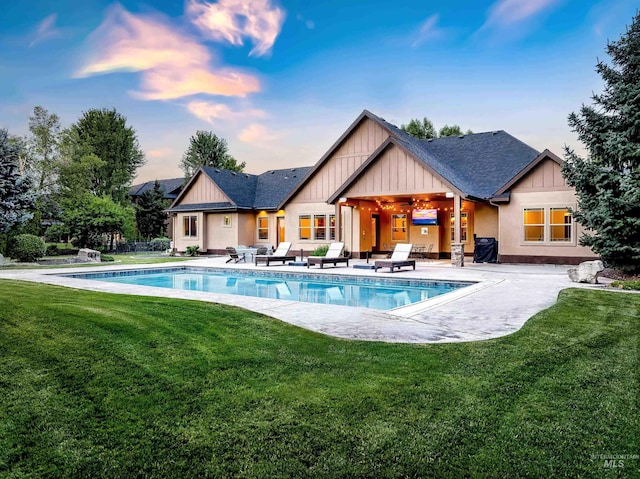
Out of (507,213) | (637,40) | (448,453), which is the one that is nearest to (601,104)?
(637,40)

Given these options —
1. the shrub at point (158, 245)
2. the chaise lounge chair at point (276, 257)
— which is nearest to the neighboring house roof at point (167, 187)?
the shrub at point (158, 245)

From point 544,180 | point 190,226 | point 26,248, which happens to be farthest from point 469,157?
point 26,248

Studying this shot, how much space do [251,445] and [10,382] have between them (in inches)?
94.4

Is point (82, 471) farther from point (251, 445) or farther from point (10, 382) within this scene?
point (10, 382)

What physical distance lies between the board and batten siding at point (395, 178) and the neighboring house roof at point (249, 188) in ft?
25.7

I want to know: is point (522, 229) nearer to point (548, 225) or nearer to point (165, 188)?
point (548, 225)

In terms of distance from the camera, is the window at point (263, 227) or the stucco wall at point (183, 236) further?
the stucco wall at point (183, 236)

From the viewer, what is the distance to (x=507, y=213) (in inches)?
777

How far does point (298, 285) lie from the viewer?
14.9 metres

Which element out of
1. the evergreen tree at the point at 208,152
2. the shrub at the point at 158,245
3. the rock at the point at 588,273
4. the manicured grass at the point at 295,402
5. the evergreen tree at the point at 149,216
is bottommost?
the manicured grass at the point at 295,402

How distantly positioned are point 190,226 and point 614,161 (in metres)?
24.6

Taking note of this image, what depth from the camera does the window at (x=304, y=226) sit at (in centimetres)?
2561

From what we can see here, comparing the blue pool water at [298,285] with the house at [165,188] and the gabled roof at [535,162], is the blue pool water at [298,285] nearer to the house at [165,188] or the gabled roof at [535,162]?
the gabled roof at [535,162]

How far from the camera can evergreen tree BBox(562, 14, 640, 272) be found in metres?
12.8
